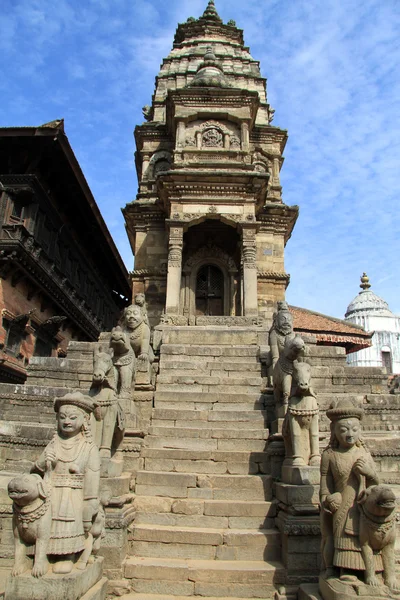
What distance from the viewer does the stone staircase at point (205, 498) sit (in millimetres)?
5543

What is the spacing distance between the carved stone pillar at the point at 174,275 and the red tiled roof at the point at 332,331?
8.24 metres

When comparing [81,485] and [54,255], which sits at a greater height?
[54,255]

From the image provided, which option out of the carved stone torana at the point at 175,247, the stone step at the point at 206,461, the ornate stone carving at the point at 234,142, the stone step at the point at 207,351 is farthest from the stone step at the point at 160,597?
the ornate stone carving at the point at 234,142

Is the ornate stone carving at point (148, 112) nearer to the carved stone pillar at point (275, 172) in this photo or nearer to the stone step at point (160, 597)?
the carved stone pillar at point (275, 172)

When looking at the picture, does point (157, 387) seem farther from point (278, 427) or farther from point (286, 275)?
point (286, 275)

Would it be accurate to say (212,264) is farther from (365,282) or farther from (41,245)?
(365,282)

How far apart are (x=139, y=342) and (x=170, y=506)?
Answer: 3.34 m

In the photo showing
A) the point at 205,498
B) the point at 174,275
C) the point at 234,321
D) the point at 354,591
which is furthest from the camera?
the point at 174,275

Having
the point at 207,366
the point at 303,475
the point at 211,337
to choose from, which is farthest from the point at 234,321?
the point at 303,475

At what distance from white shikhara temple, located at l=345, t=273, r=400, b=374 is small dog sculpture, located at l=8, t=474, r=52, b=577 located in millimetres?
41606

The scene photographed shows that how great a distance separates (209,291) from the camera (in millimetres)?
17375

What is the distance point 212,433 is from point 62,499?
12.7 ft

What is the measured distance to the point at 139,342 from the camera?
29.5 ft

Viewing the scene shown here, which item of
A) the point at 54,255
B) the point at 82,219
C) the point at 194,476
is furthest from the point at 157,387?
the point at 82,219
